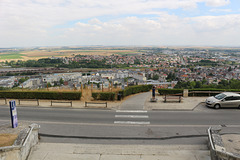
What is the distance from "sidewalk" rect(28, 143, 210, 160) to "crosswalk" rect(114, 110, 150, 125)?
11.2ft

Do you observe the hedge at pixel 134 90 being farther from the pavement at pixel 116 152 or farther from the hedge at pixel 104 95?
the pavement at pixel 116 152

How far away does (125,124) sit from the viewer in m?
12.6

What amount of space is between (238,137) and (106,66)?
8717cm

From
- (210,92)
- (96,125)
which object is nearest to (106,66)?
(210,92)

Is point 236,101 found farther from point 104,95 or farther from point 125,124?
point 104,95

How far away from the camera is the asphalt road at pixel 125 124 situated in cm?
1058

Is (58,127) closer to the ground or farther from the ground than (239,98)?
closer to the ground

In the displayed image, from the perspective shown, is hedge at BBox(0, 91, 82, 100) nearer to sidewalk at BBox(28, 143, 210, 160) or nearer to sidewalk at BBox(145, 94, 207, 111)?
sidewalk at BBox(145, 94, 207, 111)

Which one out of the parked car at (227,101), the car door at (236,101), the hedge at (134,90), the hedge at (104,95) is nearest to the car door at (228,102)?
the parked car at (227,101)

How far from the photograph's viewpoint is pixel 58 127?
12.2 m

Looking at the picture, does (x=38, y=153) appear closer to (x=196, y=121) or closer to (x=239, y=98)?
(x=196, y=121)

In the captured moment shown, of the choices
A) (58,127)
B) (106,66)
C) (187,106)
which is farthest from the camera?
(106,66)

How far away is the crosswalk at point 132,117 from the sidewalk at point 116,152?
3.42 m

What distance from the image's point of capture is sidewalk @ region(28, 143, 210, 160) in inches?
328
